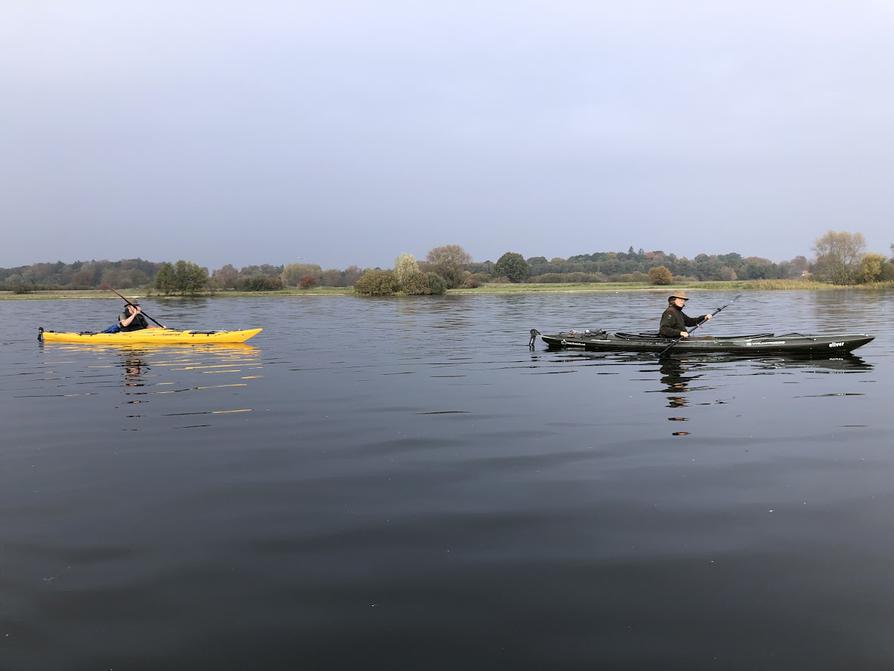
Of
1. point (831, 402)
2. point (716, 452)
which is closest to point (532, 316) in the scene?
point (831, 402)

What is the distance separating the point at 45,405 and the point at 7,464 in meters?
5.73

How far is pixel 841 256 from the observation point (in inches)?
3789

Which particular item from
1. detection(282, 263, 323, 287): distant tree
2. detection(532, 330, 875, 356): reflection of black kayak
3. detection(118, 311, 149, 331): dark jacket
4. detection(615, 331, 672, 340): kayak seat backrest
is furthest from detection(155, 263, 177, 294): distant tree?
detection(532, 330, 875, 356): reflection of black kayak

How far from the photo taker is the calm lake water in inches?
192

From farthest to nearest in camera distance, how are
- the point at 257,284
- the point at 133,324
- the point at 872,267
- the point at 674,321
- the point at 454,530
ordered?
1. the point at 257,284
2. the point at 872,267
3. the point at 133,324
4. the point at 674,321
5. the point at 454,530

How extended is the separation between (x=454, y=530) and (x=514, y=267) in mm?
138642

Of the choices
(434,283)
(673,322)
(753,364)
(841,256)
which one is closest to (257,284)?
(434,283)

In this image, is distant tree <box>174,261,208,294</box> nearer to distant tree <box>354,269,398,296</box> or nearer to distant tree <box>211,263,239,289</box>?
distant tree <box>211,263,239,289</box>

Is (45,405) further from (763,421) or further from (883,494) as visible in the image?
(883,494)

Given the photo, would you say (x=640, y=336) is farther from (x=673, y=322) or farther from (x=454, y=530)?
(x=454, y=530)

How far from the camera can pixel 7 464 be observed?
401 inches

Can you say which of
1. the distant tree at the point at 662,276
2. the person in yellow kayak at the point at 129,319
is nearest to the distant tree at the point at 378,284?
the distant tree at the point at 662,276

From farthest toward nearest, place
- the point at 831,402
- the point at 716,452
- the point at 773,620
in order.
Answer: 1. the point at 831,402
2. the point at 716,452
3. the point at 773,620

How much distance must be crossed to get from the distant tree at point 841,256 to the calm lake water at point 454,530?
3576 inches
